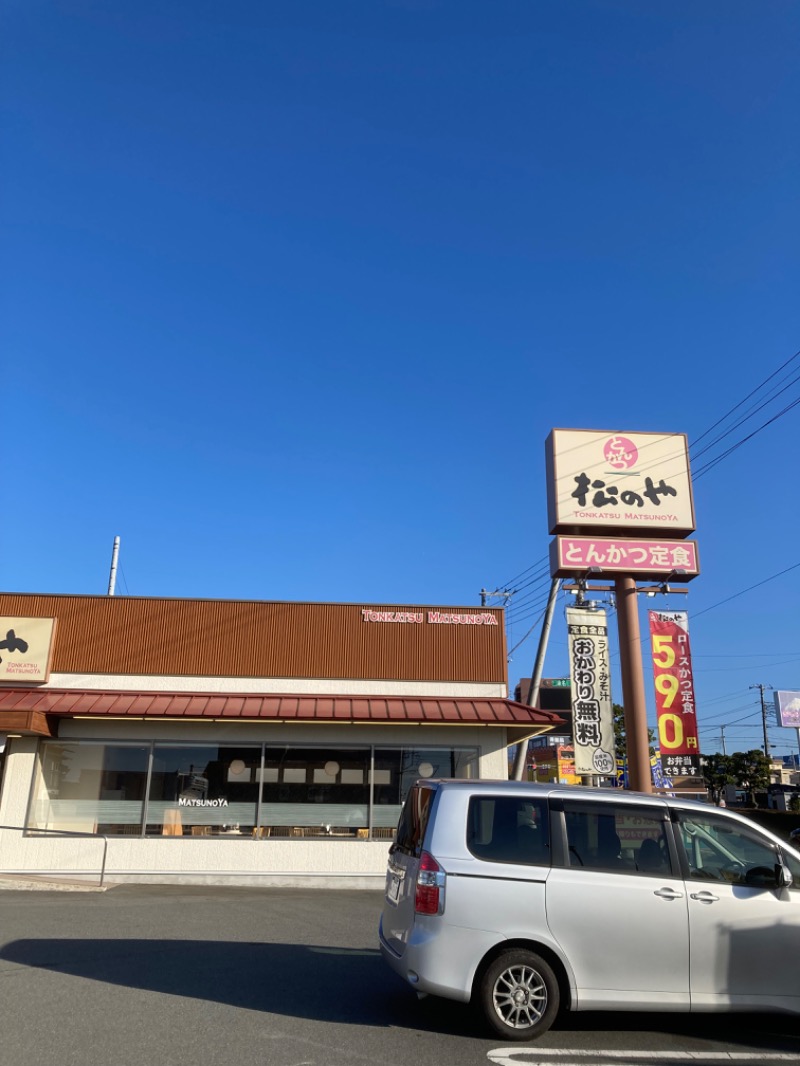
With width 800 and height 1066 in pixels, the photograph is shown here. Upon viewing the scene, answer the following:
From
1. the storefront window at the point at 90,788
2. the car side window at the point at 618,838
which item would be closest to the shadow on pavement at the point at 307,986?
the car side window at the point at 618,838

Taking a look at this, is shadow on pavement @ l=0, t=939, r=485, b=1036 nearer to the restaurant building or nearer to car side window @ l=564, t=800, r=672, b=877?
car side window @ l=564, t=800, r=672, b=877

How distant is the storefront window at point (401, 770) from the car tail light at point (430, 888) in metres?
10.4

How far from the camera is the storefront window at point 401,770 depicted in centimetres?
1616

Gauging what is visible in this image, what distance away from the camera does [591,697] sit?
18.7 m

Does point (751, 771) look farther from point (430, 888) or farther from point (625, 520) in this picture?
point (430, 888)

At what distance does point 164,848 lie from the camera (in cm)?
1560

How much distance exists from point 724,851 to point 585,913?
128 cm

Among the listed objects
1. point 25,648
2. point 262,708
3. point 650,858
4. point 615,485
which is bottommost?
point 650,858

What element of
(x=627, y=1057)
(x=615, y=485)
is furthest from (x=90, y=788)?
(x=615, y=485)

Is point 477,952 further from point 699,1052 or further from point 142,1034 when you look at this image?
point 142,1034

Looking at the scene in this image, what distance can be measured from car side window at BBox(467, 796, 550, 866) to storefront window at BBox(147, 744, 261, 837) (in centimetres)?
1075

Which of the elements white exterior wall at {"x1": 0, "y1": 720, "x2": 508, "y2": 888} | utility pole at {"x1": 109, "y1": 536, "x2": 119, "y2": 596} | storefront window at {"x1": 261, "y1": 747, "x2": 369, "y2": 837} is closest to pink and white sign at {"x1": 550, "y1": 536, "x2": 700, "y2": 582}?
white exterior wall at {"x1": 0, "y1": 720, "x2": 508, "y2": 888}

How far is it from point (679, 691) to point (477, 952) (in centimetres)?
1452

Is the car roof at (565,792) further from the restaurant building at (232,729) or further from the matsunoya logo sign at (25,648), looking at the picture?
the matsunoya logo sign at (25,648)
